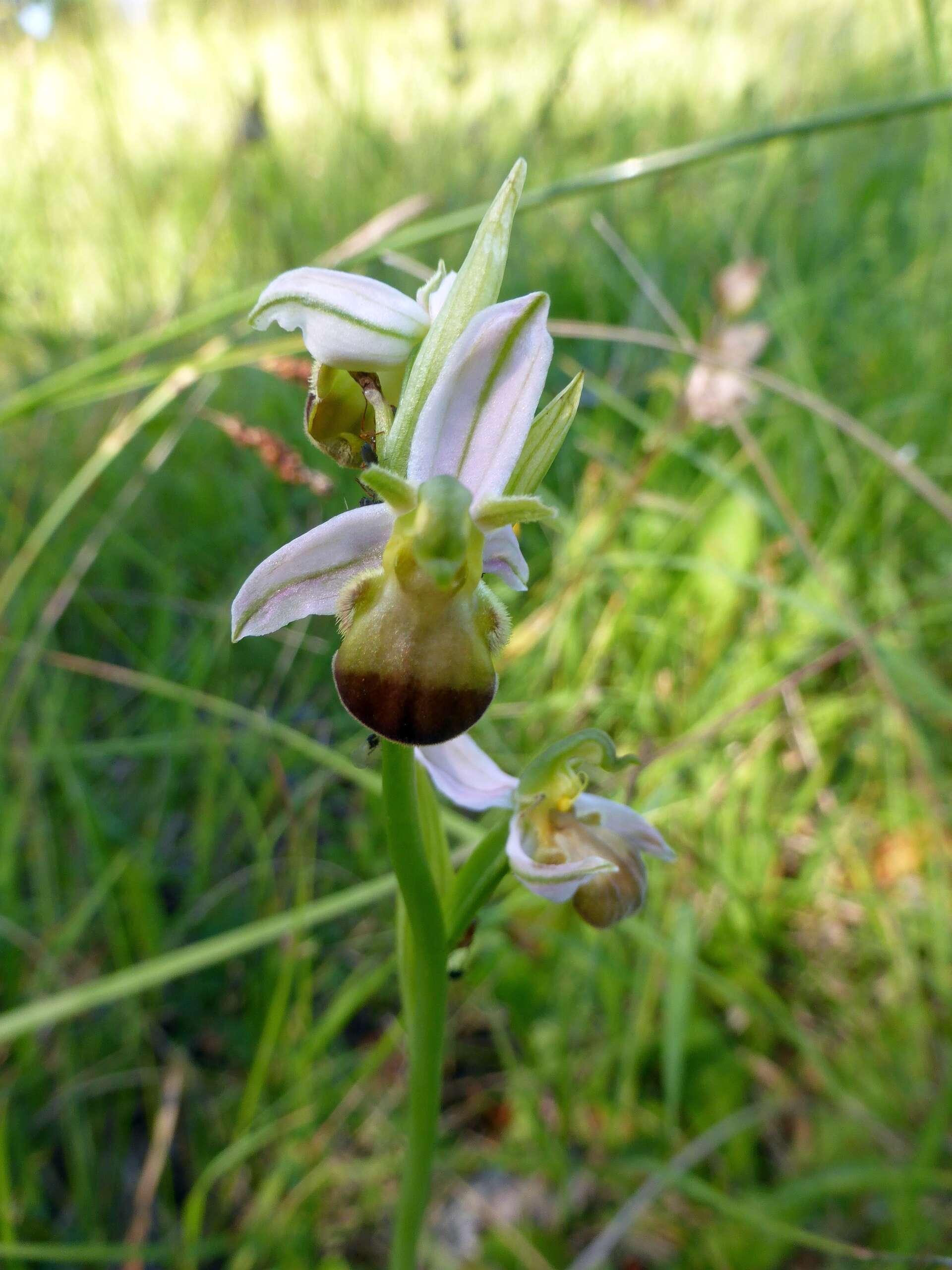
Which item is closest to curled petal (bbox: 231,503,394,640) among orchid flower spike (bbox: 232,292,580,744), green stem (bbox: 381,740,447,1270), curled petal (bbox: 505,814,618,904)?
orchid flower spike (bbox: 232,292,580,744)

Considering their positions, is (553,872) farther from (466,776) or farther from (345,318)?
(345,318)

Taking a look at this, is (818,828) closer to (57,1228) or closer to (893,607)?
(893,607)

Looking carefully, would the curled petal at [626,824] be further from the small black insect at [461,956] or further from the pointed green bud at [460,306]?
the pointed green bud at [460,306]

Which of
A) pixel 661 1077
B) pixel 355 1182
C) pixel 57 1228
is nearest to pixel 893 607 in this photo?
pixel 661 1077

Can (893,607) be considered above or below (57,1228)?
above

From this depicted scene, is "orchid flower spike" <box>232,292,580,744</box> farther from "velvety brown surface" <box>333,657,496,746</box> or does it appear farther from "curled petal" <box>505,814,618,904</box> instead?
"curled petal" <box>505,814,618,904</box>

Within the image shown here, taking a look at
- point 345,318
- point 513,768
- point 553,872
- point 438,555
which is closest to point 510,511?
point 438,555

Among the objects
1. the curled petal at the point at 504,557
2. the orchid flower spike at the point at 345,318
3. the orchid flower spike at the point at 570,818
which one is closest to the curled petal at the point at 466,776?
the orchid flower spike at the point at 570,818

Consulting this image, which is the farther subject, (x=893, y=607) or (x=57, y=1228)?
(x=893, y=607)
